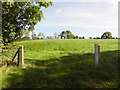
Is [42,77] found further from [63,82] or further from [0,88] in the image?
[0,88]

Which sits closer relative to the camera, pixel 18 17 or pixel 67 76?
pixel 67 76

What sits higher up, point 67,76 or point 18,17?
point 18,17

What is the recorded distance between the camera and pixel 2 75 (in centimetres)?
1219

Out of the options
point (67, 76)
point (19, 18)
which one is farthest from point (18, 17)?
point (67, 76)

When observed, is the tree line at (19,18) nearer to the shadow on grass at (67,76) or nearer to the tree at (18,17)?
the tree at (18,17)

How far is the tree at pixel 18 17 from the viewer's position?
15344mm

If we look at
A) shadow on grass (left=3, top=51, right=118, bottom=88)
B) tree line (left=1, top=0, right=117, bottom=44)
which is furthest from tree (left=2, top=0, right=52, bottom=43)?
shadow on grass (left=3, top=51, right=118, bottom=88)

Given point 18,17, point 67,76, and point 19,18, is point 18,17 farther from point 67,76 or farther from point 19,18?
point 67,76

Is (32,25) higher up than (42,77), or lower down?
higher up

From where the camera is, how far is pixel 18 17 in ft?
53.1

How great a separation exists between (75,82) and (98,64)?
288cm

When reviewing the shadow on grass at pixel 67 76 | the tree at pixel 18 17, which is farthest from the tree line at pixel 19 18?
the shadow on grass at pixel 67 76

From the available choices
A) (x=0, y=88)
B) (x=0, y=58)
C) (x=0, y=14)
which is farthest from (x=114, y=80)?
(x=0, y=14)

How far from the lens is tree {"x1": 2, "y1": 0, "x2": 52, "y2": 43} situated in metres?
15.3
